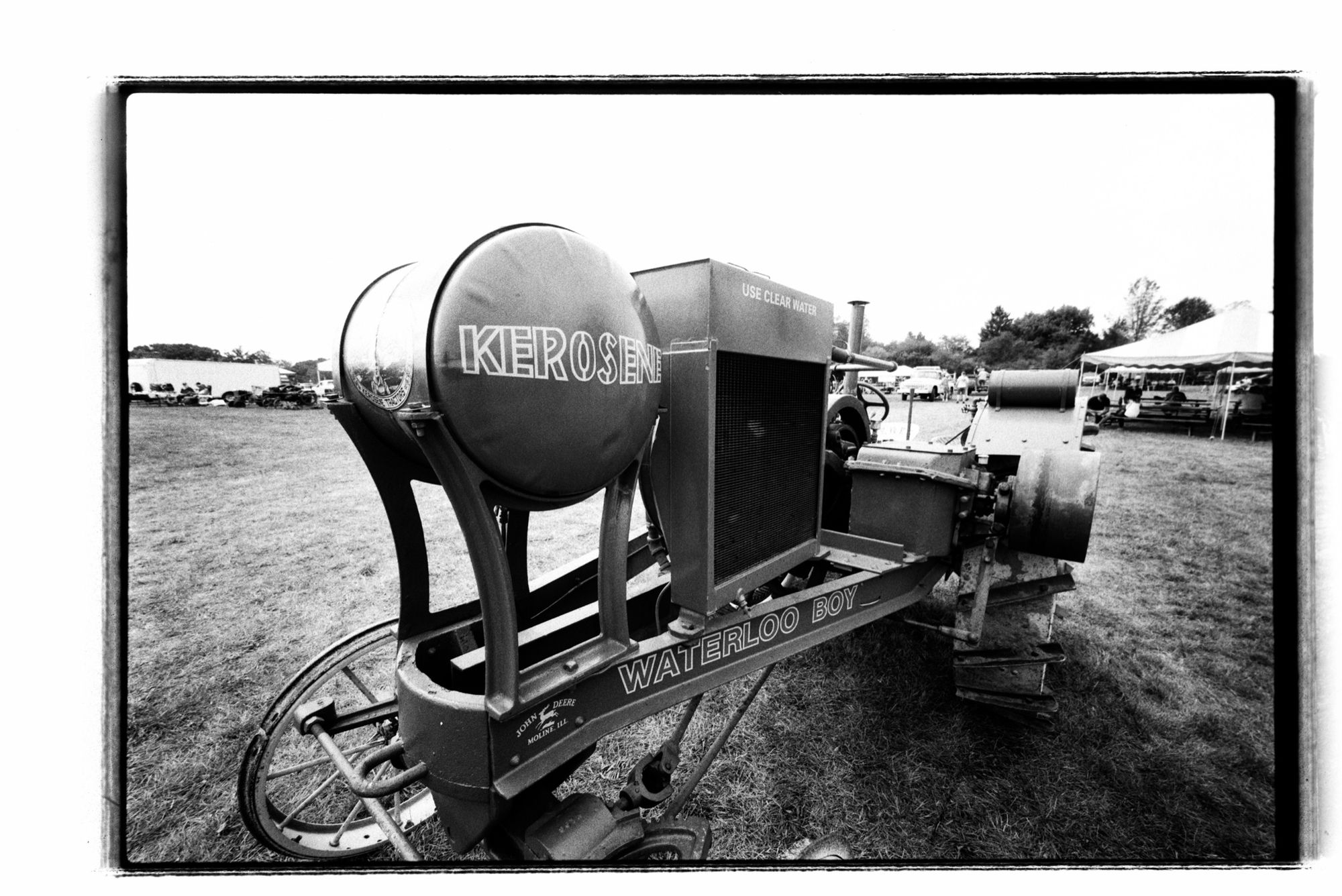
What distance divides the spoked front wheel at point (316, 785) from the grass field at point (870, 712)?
160 mm

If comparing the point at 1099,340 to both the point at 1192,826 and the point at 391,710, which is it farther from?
the point at 391,710

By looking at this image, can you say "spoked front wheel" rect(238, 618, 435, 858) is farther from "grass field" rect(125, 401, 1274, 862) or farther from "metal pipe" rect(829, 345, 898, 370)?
"metal pipe" rect(829, 345, 898, 370)

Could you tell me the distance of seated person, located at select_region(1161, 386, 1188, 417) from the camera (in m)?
16.5

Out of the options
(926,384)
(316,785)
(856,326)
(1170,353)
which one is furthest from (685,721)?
(926,384)

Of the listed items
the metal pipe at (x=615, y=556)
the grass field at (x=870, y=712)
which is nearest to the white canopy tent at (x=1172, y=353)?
the grass field at (x=870, y=712)

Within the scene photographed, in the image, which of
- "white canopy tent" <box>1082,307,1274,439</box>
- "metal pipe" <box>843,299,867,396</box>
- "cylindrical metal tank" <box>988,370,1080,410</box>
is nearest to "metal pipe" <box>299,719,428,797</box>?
"metal pipe" <box>843,299,867,396</box>

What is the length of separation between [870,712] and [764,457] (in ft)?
6.35

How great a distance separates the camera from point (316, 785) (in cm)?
262

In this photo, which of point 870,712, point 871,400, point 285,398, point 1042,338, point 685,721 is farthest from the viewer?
point 1042,338

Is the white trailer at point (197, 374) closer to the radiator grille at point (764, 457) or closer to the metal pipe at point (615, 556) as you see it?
the metal pipe at point (615, 556)

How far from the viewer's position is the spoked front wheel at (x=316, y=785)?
2012 mm

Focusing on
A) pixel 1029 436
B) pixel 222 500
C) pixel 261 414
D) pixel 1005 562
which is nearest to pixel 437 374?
pixel 1005 562

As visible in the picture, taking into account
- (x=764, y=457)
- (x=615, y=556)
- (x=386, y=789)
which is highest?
(x=764, y=457)

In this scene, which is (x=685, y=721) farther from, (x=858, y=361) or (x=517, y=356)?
(x=858, y=361)
